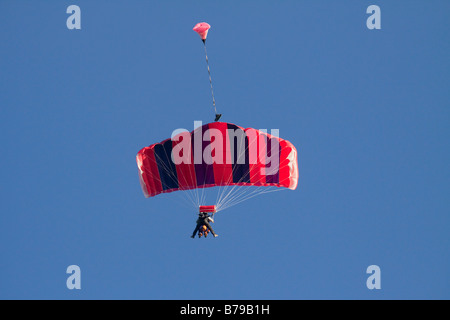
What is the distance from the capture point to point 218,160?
33.9 m

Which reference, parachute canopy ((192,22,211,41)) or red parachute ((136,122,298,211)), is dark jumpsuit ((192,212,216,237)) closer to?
red parachute ((136,122,298,211))

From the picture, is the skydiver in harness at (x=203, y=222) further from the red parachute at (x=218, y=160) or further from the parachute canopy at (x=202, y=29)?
the parachute canopy at (x=202, y=29)

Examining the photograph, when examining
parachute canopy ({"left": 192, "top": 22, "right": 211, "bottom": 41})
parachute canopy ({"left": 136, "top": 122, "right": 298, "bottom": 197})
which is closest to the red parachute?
parachute canopy ({"left": 136, "top": 122, "right": 298, "bottom": 197})

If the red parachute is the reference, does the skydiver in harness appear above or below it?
below

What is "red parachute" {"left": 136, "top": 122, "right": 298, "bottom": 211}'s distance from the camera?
33719 mm


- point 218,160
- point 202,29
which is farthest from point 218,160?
point 202,29

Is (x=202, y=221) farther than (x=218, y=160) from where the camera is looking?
No

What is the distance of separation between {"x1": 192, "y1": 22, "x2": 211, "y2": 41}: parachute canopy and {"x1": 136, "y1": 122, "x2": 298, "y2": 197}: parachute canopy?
3.65m

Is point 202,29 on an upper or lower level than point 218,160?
upper

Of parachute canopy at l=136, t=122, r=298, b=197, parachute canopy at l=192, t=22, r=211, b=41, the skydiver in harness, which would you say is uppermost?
parachute canopy at l=192, t=22, r=211, b=41

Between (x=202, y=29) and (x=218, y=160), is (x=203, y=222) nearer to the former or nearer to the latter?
(x=218, y=160)
